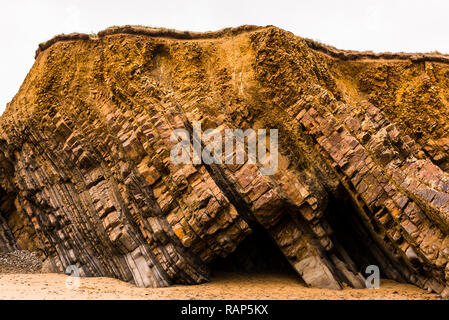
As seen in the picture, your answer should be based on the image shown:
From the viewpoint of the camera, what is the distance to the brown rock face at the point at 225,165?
12.2 metres

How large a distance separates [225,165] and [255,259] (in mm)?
4808

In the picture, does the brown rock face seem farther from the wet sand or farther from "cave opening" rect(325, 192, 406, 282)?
the wet sand

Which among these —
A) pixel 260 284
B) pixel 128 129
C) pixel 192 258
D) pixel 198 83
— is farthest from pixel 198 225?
pixel 198 83

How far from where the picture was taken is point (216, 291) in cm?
1148

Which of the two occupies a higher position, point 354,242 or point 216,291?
point 216,291

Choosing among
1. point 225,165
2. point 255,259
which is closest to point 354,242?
point 255,259

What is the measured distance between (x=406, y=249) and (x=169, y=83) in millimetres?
11781

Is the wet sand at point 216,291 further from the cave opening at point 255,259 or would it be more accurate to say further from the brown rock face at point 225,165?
the cave opening at point 255,259

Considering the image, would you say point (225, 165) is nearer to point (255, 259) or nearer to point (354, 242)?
point (255, 259)

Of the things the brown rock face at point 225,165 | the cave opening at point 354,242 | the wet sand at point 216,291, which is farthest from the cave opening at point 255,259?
the cave opening at point 354,242

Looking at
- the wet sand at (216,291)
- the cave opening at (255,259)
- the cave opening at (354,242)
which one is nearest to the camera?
the wet sand at (216,291)

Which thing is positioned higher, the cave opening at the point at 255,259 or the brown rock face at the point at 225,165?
the brown rock face at the point at 225,165

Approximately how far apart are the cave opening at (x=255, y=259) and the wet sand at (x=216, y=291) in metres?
0.90

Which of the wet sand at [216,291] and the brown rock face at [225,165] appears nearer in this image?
the wet sand at [216,291]
